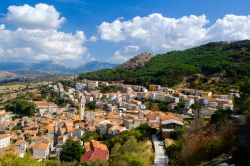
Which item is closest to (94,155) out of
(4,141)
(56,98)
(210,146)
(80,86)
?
(210,146)

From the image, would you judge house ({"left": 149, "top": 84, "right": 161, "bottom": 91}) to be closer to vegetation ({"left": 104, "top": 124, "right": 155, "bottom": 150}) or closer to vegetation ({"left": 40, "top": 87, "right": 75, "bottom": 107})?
vegetation ({"left": 40, "top": 87, "right": 75, "bottom": 107})

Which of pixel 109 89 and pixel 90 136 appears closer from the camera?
pixel 90 136

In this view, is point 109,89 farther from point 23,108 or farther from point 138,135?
point 138,135

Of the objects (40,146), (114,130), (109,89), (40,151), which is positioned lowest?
(40,151)

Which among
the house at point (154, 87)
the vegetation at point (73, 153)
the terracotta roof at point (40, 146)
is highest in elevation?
the house at point (154, 87)

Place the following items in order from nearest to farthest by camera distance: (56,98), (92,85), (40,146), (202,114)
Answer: (202,114), (40,146), (56,98), (92,85)

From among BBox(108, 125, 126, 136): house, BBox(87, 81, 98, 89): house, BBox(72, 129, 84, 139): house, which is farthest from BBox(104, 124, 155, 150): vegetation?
BBox(87, 81, 98, 89): house

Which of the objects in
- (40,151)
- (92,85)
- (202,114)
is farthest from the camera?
(92,85)

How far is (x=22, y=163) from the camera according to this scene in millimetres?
17031

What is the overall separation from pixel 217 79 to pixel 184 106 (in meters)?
21.3

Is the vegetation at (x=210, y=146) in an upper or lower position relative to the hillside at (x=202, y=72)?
lower

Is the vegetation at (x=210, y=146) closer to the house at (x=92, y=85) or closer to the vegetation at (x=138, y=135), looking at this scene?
the vegetation at (x=138, y=135)

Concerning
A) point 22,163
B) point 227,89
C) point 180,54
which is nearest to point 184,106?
point 227,89

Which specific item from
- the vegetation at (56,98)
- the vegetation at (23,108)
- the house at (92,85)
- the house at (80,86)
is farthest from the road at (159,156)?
the house at (80,86)
